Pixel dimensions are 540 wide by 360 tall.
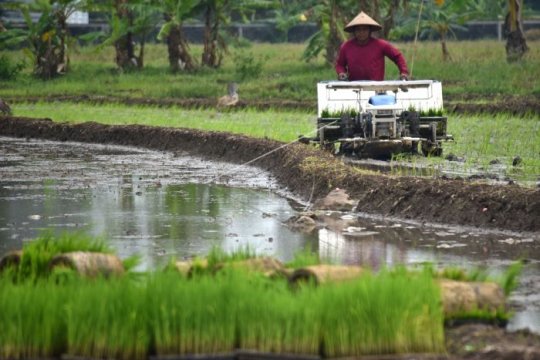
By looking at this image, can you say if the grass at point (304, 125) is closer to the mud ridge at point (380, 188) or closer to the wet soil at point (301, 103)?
the mud ridge at point (380, 188)

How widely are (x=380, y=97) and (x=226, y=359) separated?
842 cm

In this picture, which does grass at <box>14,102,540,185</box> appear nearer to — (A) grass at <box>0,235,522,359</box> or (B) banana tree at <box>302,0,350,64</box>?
(B) banana tree at <box>302,0,350,64</box>

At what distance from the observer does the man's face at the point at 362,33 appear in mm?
14086

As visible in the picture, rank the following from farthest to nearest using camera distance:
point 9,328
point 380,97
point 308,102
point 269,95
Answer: point 269,95 → point 308,102 → point 380,97 → point 9,328

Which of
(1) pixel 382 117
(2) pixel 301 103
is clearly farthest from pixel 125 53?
(1) pixel 382 117

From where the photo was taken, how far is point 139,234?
9.25 metres

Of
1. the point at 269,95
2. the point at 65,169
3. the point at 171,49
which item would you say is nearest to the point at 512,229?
the point at 65,169

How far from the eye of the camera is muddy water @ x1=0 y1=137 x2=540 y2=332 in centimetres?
808

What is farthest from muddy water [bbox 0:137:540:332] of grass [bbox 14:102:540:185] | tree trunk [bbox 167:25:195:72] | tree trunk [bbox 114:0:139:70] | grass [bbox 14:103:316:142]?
tree trunk [bbox 114:0:139:70]

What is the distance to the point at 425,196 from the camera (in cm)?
1000

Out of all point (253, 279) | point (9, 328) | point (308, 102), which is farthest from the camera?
point (308, 102)

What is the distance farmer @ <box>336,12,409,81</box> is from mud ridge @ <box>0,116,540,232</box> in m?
1.13

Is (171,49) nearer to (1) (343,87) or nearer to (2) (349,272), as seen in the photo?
(1) (343,87)

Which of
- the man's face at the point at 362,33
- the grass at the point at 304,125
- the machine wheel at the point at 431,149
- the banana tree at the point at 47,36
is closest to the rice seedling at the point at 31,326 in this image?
the grass at the point at 304,125
